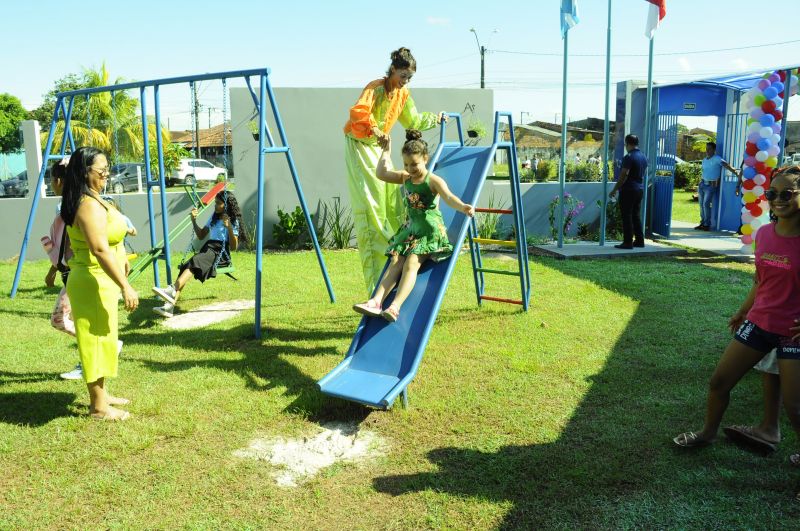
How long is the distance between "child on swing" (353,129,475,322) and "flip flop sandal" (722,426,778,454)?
2.19 meters

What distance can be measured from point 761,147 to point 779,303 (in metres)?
6.56

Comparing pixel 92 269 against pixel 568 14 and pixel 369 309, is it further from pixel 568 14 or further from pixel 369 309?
pixel 568 14

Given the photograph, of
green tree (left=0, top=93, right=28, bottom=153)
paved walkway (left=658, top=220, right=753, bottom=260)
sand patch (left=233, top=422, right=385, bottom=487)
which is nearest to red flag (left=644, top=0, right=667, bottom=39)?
paved walkway (left=658, top=220, right=753, bottom=260)

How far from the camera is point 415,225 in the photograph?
4.91m

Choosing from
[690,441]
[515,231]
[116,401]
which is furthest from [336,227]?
[690,441]

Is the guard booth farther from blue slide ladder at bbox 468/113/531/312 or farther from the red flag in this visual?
blue slide ladder at bbox 468/113/531/312

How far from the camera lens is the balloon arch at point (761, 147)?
8.60 m

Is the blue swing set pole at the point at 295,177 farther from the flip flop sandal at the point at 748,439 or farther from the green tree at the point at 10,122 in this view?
the green tree at the point at 10,122

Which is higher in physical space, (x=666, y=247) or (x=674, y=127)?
(x=674, y=127)

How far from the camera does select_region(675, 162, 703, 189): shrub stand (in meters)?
25.3

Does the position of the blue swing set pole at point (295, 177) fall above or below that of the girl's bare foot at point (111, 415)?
above

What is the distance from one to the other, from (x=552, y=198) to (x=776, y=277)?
927 cm

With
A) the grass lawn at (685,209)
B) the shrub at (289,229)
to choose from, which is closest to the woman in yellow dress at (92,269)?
the shrub at (289,229)

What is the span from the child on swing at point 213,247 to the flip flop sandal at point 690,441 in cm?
456
